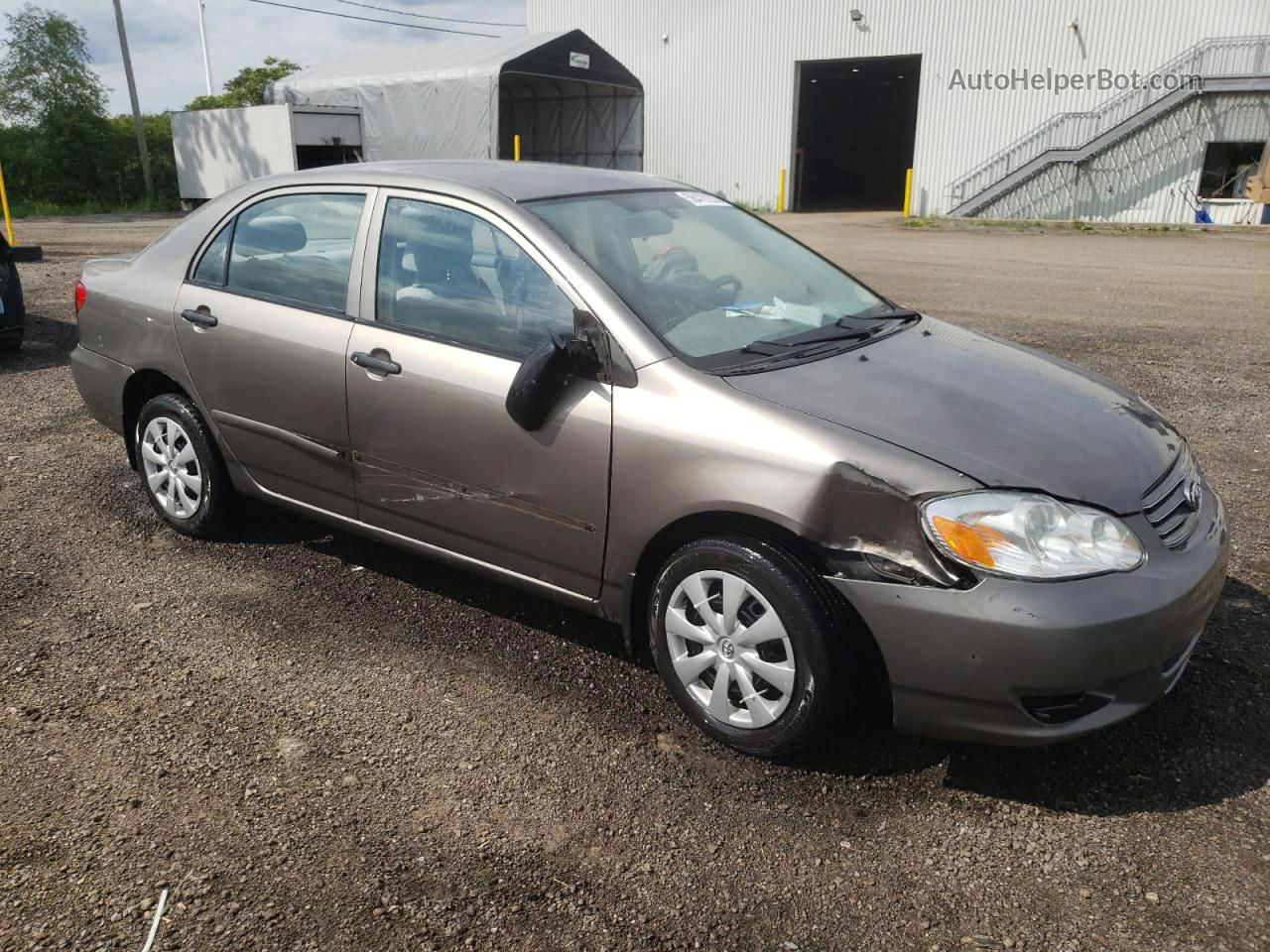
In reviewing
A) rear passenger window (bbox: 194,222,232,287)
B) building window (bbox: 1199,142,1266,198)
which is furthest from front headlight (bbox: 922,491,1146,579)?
building window (bbox: 1199,142,1266,198)

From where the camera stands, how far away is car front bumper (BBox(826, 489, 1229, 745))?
265cm

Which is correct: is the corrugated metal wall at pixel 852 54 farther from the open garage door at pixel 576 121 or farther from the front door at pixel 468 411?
the front door at pixel 468 411

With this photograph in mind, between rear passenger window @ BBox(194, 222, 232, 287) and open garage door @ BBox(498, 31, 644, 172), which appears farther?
open garage door @ BBox(498, 31, 644, 172)

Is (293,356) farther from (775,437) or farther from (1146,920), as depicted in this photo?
(1146,920)

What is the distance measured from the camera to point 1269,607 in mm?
3990

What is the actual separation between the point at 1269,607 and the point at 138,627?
4307 mm

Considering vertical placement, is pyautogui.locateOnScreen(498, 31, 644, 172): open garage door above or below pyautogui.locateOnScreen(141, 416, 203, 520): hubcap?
above

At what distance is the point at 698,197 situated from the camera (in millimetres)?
4344

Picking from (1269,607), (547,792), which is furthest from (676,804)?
(1269,607)

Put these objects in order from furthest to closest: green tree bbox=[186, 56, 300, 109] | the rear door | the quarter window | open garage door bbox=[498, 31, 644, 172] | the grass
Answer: green tree bbox=[186, 56, 300, 109], open garage door bbox=[498, 31, 644, 172], the grass, the rear door, the quarter window

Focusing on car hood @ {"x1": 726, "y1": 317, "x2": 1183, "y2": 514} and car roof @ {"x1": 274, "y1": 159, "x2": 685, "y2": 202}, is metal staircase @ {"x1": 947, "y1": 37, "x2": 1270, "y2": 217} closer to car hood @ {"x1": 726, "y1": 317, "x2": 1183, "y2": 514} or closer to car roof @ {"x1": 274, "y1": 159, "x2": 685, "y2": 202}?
car roof @ {"x1": 274, "y1": 159, "x2": 685, "y2": 202}
